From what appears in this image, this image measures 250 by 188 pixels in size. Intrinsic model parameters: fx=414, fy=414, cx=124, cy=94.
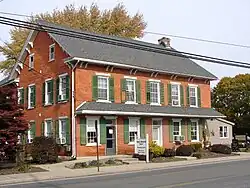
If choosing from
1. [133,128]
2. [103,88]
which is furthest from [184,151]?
[103,88]

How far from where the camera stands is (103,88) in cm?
3105

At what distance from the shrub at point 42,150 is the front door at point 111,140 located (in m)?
5.78

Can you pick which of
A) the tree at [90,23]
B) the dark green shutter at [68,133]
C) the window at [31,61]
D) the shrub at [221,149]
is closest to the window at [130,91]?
the dark green shutter at [68,133]

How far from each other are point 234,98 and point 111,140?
30924mm

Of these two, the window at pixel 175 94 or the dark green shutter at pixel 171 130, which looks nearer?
the dark green shutter at pixel 171 130

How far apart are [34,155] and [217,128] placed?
20.3 meters

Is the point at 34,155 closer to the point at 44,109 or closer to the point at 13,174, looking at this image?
the point at 13,174

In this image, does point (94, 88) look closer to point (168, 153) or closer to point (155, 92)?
point (155, 92)

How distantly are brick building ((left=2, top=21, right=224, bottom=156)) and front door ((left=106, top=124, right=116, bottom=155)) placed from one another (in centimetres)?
7

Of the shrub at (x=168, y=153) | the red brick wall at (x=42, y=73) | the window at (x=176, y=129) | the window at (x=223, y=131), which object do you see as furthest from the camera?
the window at (x=223, y=131)

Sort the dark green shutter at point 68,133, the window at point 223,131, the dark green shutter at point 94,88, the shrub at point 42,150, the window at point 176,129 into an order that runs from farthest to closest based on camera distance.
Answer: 1. the window at point 223,131
2. the window at point 176,129
3. the dark green shutter at point 94,88
4. the dark green shutter at point 68,133
5. the shrub at point 42,150

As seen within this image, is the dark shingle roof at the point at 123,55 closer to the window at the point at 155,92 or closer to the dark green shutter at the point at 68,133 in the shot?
the window at the point at 155,92

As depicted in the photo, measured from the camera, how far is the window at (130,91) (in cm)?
3246

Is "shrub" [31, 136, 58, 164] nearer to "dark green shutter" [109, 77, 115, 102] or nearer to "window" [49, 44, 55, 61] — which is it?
"dark green shutter" [109, 77, 115, 102]
